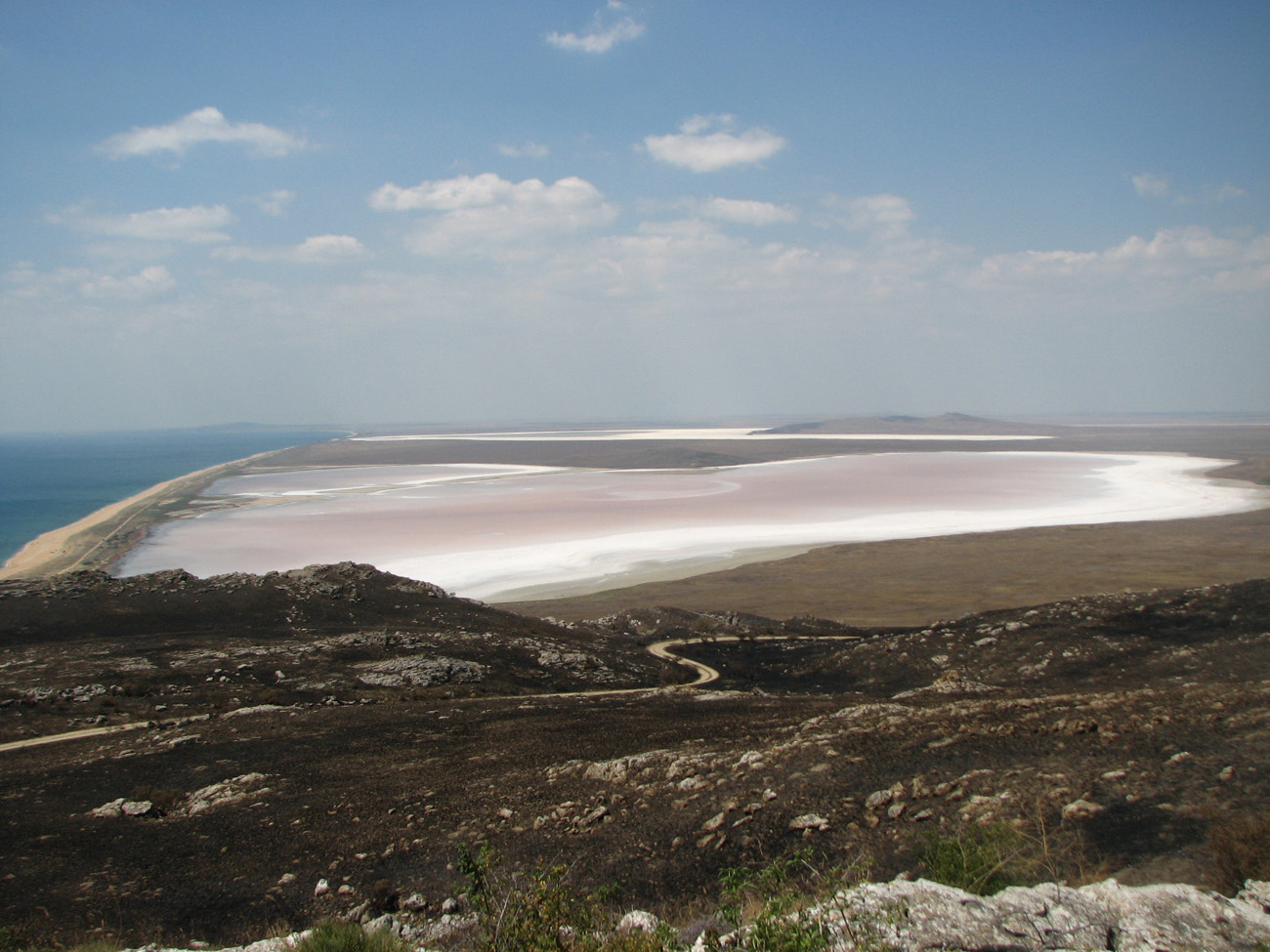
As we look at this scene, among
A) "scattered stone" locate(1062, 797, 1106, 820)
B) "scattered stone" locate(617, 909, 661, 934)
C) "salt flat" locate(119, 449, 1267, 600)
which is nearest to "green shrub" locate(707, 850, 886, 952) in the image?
"scattered stone" locate(617, 909, 661, 934)

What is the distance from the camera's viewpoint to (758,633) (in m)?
29.7

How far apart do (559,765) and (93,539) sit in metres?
65.1

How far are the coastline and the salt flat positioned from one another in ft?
8.44

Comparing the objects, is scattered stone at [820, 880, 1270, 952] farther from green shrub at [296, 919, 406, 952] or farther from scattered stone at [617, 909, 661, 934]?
green shrub at [296, 919, 406, 952]

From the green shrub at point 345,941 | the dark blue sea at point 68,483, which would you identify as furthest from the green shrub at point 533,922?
the dark blue sea at point 68,483

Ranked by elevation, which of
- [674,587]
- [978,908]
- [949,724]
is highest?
[978,908]

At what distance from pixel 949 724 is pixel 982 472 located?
97.9 metres

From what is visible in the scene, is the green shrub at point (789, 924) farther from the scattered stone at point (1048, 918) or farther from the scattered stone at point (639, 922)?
the scattered stone at point (639, 922)

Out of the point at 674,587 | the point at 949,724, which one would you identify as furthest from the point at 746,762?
the point at 674,587

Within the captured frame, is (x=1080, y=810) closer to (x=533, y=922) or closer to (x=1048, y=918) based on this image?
(x=1048, y=918)

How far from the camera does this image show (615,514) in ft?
216

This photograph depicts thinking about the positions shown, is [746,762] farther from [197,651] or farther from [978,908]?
[197,651]

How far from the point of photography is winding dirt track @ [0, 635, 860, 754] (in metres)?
14.6

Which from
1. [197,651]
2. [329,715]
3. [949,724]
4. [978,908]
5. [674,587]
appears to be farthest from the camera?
[674,587]
